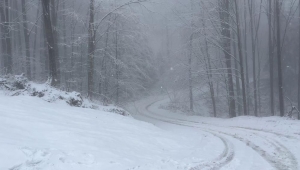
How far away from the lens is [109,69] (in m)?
29.7

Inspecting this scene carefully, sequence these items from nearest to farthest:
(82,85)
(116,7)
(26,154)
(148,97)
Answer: (26,154), (116,7), (82,85), (148,97)

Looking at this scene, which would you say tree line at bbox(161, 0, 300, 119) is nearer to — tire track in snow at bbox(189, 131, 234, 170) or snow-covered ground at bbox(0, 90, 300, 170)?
snow-covered ground at bbox(0, 90, 300, 170)

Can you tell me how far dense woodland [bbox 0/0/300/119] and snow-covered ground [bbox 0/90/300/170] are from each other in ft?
20.5

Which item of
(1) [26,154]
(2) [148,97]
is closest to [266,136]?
(1) [26,154]

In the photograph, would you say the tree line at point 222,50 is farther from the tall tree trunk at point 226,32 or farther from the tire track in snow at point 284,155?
the tire track in snow at point 284,155

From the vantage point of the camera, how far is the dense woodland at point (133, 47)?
20.9 meters

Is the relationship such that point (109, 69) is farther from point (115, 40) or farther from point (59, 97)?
point (59, 97)

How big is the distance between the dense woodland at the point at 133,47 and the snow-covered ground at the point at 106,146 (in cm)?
623

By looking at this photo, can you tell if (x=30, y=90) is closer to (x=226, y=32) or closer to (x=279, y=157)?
(x=279, y=157)

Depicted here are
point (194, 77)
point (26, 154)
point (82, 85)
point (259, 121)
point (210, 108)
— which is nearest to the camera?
point (26, 154)

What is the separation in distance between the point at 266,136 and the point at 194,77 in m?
16.6

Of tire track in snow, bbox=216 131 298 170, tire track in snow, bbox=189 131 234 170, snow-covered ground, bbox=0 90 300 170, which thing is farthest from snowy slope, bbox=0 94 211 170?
tire track in snow, bbox=216 131 298 170

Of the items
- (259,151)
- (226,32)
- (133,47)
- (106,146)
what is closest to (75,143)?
(106,146)

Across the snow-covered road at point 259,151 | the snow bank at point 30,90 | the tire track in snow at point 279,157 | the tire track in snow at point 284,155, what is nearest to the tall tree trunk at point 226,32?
the snow-covered road at point 259,151
